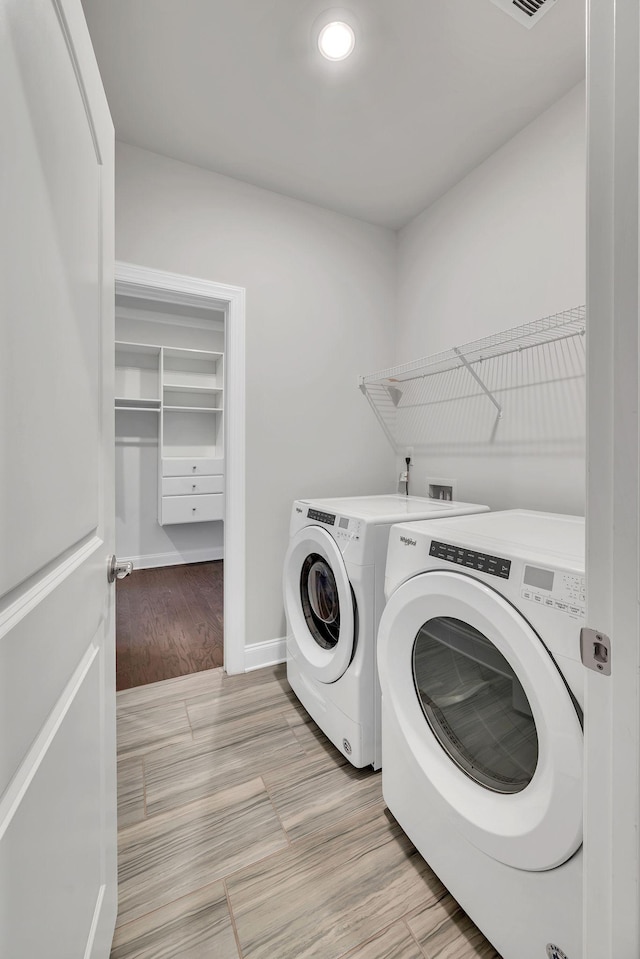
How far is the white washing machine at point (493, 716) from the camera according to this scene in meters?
0.73

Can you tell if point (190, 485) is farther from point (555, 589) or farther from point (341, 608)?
point (555, 589)

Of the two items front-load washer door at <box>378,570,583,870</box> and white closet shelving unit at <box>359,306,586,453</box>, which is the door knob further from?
white closet shelving unit at <box>359,306,586,453</box>

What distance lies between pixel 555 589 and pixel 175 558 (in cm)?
402

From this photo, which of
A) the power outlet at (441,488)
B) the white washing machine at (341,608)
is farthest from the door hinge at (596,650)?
the power outlet at (441,488)

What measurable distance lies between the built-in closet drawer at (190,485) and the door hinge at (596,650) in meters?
3.77

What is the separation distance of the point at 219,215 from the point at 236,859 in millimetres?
2547

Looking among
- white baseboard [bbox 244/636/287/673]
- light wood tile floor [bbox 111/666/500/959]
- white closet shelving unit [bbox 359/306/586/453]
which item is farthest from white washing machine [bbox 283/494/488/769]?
white closet shelving unit [bbox 359/306/586/453]

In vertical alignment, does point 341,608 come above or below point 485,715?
above

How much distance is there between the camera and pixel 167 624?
2.78m

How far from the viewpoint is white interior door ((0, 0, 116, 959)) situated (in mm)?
439

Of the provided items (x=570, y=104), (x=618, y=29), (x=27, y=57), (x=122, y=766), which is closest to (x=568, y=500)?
(x=618, y=29)

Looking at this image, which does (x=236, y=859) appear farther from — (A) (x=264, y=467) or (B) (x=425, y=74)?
(B) (x=425, y=74)

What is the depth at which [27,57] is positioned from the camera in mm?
485

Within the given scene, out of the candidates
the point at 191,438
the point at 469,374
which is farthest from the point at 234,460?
the point at 191,438
